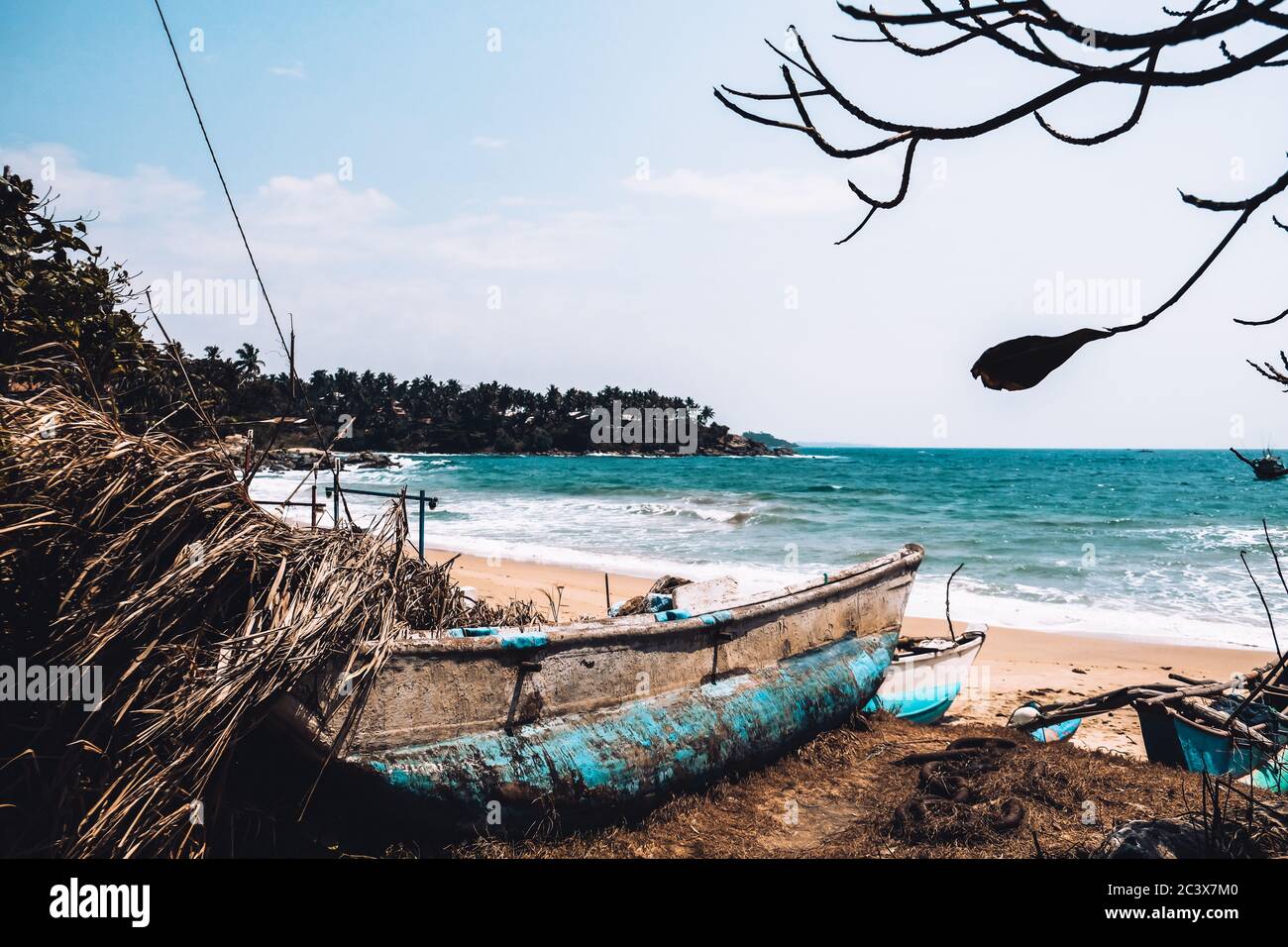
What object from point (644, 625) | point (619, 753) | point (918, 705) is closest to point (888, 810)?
point (619, 753)

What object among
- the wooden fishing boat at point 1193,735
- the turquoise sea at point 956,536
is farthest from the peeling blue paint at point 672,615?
the turquoise sea at point 956,536

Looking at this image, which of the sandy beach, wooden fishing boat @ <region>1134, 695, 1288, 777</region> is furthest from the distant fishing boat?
the sandy beach

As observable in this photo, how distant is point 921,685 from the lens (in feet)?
24.1

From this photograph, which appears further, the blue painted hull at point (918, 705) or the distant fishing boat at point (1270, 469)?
the blue painted hull at point (918, 705)

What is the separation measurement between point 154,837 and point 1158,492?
52167 mm

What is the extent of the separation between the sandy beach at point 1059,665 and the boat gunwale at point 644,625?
6.42ft

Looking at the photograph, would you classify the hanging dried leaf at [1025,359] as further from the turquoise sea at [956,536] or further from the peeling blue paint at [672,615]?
the turquoise sea at [956,536]

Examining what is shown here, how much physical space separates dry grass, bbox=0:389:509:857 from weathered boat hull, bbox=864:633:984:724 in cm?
494

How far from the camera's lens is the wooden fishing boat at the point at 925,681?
7070mm

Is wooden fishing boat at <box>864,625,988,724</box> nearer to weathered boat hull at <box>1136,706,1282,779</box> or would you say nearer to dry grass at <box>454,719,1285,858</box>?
dry grass at <box>454,719,1285,858</box>

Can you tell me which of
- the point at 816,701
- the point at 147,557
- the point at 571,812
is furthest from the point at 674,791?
the point at 147,557

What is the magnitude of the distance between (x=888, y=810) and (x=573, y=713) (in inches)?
84.3

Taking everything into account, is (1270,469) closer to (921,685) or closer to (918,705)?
(918,705)

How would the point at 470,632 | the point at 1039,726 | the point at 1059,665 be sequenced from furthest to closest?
the point at 1059,665, the point at 1039,726, the point at 470,632
